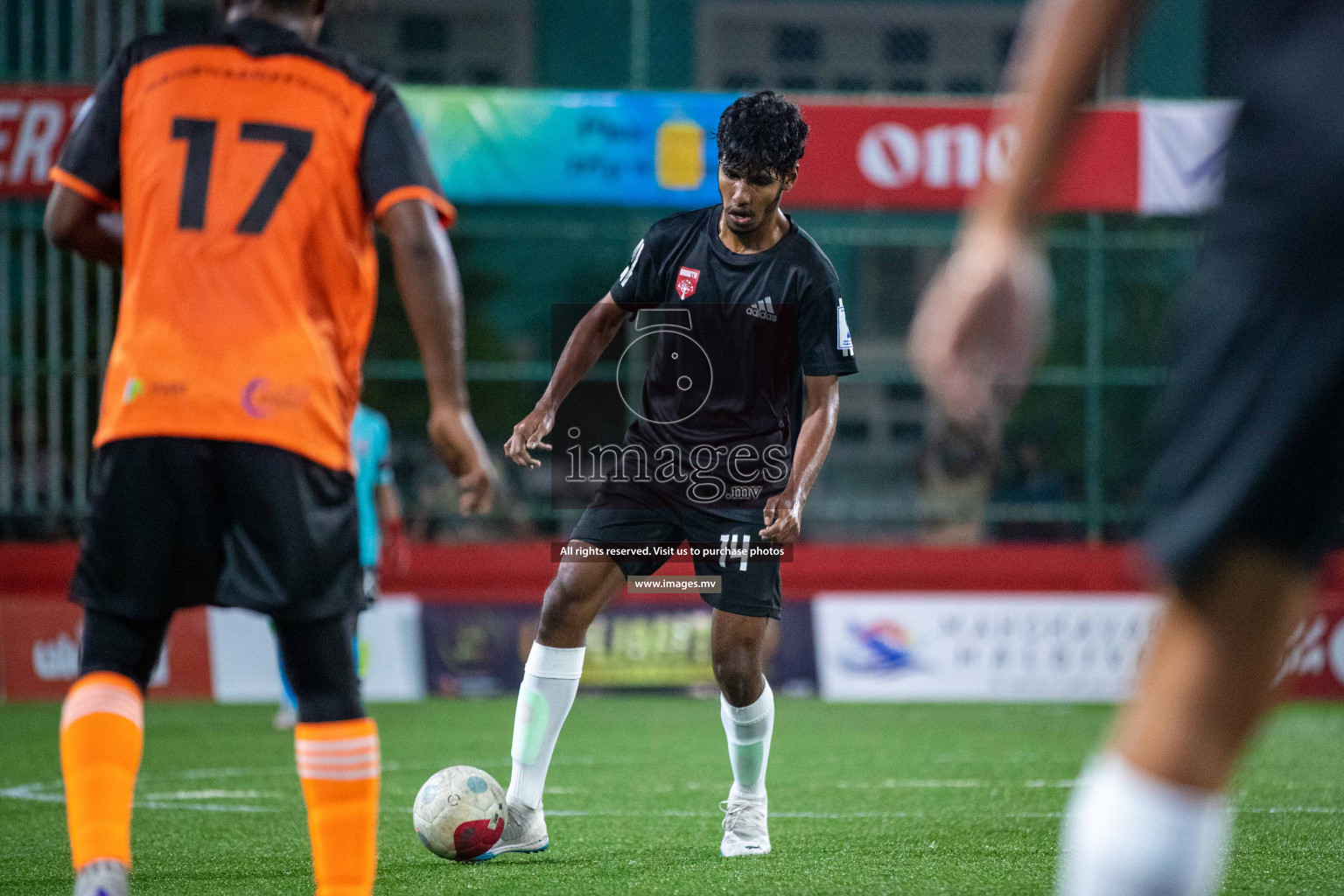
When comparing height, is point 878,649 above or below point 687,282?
below

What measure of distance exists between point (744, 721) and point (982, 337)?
332 cm

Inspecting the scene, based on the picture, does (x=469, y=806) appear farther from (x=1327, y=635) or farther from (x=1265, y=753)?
(x=1327, y=635)

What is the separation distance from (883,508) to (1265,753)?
5494 mm

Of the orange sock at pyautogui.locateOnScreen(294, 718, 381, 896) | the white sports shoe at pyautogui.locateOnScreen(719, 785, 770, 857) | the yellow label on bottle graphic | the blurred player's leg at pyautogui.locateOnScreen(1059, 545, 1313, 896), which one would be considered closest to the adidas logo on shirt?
the white sports shoe at pyautogui.locateOnScreen(719, 785, 770, 857)

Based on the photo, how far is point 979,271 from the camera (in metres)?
1.64

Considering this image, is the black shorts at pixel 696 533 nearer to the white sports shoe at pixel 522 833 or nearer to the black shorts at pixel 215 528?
the white sports shoe at pixel 522 833

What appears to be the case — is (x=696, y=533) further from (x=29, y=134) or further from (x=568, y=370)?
(x=29, y=134)

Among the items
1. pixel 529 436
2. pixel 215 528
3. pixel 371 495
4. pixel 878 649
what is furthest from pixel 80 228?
pixel 878 649

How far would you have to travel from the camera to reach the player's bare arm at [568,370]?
15.5 ft

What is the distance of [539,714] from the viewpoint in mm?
4727

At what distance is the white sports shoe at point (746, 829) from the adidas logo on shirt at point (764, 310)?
146cm

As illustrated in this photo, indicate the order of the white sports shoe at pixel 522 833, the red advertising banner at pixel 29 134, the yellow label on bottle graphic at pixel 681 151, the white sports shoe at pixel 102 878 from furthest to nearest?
the yellow label on bottle graphic at pixel 681 151
the red advertising banner at pixel 29 134
the white sports shoe at pixel 522 833
the white sports shoe at pixel 102 878

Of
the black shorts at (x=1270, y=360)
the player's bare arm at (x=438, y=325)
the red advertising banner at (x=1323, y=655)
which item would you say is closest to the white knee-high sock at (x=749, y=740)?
the player's bare arm at (x=438, y=325)

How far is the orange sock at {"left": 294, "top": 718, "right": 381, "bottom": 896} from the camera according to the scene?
299 cm
